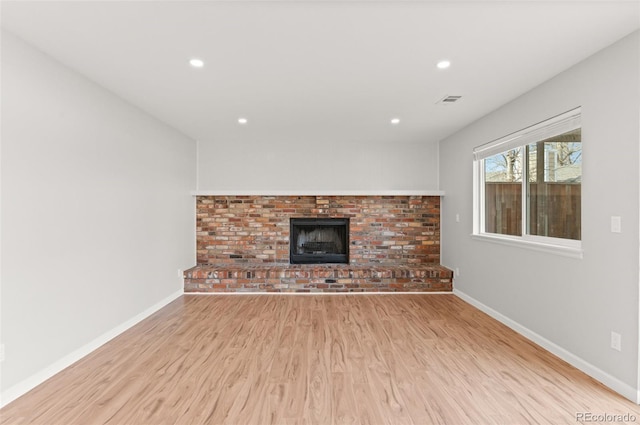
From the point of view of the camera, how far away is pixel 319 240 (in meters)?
5.20

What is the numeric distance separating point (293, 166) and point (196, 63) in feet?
9.04

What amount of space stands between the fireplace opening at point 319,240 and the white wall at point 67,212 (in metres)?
2.08

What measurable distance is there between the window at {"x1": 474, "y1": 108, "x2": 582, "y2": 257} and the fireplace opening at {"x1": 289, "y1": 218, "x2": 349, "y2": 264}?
202 cm

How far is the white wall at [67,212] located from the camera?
2002 mm

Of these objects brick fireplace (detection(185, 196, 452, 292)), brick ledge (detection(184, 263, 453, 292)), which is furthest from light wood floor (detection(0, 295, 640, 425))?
brick fireplace (detection(185, 196, 452, 292))

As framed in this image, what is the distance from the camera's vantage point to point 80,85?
2.55 meters

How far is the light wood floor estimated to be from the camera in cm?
186

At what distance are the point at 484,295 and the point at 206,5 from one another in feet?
12.8

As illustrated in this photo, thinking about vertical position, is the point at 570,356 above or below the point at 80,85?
below

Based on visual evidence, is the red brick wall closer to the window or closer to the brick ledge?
the brick ledge

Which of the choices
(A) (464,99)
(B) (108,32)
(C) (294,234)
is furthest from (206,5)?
(C) (294,234)

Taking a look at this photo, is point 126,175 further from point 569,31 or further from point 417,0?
point 569,31

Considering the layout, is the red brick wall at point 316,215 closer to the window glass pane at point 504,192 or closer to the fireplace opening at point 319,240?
the fireplace opening at point 319,240

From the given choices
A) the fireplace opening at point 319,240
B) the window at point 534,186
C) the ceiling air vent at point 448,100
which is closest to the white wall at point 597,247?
the window at point 534,186
